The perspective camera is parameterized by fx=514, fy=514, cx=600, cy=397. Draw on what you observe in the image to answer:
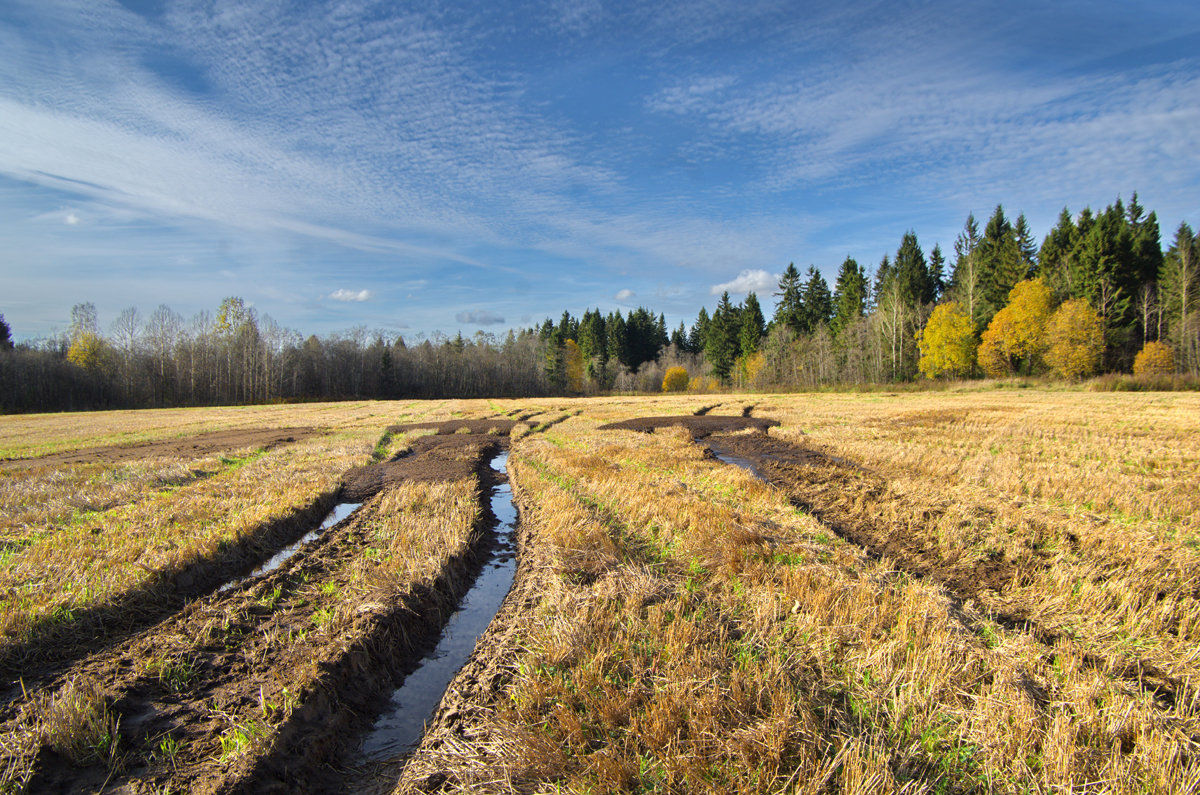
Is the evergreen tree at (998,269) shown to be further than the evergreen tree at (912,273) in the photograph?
No

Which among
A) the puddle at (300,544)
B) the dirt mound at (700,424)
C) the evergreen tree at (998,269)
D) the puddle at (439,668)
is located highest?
the evergreen tree at (998,269)

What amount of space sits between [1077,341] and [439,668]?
61.6 m

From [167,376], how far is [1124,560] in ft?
307

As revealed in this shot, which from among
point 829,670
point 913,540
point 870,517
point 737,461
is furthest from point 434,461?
point 829,670

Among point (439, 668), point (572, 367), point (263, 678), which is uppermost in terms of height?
point (572, 367)

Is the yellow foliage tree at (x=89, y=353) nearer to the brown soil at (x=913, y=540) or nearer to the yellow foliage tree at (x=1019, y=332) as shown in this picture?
the brown soil at (x=913, y=540)

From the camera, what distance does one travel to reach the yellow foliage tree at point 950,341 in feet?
187

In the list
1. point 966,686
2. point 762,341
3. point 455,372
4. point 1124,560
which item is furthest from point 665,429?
point 455,372

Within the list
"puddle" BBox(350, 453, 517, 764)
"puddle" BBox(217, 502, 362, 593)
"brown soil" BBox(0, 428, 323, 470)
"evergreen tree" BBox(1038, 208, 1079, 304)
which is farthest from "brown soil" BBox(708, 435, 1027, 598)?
"evergreen tree" BBox(1038, 208, 1079, 304)

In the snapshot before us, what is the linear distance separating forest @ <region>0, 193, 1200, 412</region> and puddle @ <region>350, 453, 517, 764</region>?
184ft

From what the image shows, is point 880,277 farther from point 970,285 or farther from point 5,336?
point 5,336

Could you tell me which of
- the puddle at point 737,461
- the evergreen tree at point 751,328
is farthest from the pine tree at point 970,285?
the puddle at point 737,461

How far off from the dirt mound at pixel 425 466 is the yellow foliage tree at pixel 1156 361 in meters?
56.2

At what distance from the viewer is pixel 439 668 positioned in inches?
232
